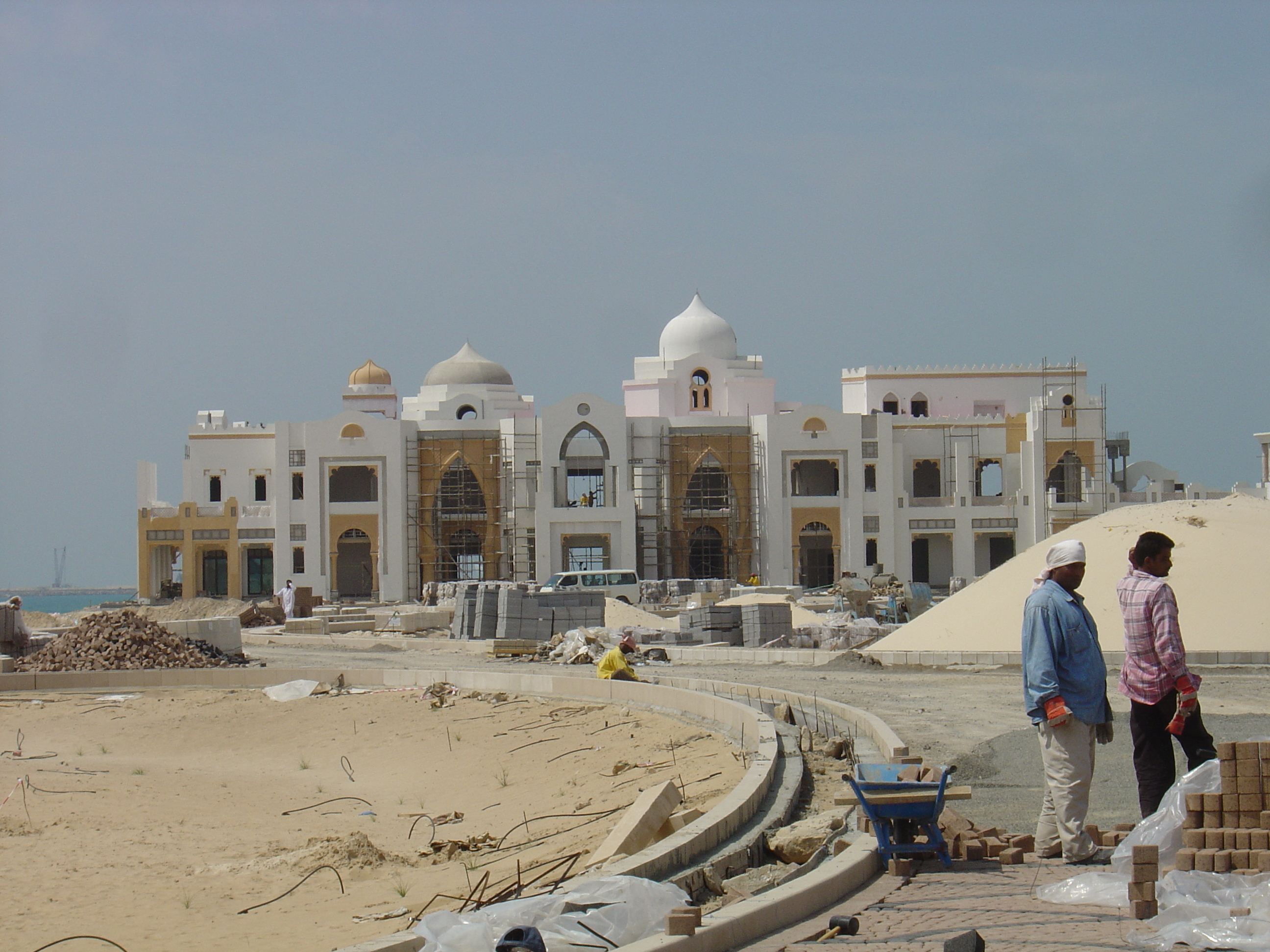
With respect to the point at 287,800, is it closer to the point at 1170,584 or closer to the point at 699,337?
the point at 1170,584

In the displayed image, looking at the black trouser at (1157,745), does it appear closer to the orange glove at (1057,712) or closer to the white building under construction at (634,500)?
the orange glove at (1057,712)

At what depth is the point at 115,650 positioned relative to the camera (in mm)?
21688

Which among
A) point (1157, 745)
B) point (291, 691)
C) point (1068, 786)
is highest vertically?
point (1157, 745)

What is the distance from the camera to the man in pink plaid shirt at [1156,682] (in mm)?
6727

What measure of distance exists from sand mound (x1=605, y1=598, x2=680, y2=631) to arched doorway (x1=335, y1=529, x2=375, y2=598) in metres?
21.9

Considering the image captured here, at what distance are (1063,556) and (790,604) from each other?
20992 millimetres

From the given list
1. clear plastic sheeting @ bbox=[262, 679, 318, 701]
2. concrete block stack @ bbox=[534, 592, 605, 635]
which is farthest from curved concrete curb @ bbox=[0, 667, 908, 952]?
concrete block stack @ bbox=[534, 592, 605, 635]

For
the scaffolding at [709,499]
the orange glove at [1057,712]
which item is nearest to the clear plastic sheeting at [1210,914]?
the orange glove at [1057,712]

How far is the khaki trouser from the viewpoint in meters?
6.50

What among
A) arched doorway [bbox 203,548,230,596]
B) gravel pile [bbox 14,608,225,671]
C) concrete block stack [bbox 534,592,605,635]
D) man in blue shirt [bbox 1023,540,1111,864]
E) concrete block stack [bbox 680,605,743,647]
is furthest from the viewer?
arched doorway [bbox 203,548,230,596]

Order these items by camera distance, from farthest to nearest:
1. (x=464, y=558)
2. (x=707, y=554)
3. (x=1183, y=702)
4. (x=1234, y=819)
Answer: (x=464, y=558) < (x=707, y=554) < (x=1183, y=702) < (x=1234, y=819)

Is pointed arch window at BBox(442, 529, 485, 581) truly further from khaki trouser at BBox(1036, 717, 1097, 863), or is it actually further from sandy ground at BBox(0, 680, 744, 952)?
khaki trouser at BBox(1036, 717, 1097, 863)

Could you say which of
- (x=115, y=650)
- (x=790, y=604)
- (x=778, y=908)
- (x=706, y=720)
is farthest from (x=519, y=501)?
(x=778, y=908)

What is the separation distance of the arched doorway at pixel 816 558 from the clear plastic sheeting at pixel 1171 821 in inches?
1709
